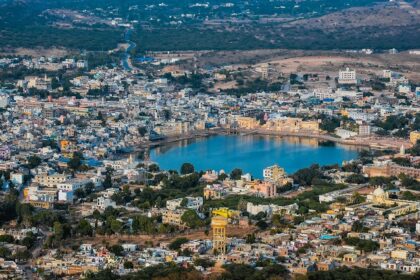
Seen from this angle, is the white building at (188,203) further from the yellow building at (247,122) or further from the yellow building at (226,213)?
the yellow building at (247,122)

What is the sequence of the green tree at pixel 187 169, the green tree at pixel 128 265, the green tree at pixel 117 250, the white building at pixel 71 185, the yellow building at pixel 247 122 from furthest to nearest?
the yellow building at pixel 247 122 < the green tree at pixel 187 169 < the white building at pixel 71 185 < the green tree at pixel 117 250 < the green tree at pixel 128 265

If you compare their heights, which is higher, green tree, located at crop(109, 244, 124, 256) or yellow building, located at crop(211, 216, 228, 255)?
yellow building, located at crop(211, 216, 228, 255)

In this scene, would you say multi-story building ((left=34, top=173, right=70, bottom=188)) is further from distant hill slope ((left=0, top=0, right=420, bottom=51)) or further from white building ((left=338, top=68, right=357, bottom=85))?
distant hill slope ((left=0, top=0, right=420, bottom=51))

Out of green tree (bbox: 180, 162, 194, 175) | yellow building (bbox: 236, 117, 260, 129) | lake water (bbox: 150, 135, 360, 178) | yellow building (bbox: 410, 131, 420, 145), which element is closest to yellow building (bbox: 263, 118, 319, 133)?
yellow building (bbox: 236, 117, 260, 129)

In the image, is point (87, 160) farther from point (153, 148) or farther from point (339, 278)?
point (339, 278)

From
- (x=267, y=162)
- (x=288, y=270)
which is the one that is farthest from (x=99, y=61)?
(x=288, y=270)

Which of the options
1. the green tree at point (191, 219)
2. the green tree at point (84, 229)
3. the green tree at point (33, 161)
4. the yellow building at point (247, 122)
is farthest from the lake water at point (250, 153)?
the green tree at point (84, 229)

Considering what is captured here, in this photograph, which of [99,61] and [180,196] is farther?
[99,61]

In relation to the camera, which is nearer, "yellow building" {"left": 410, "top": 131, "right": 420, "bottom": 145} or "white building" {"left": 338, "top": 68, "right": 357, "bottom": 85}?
"yellow building" {"left": 410, "top": 131, "right": 420, "bottom": 145}
